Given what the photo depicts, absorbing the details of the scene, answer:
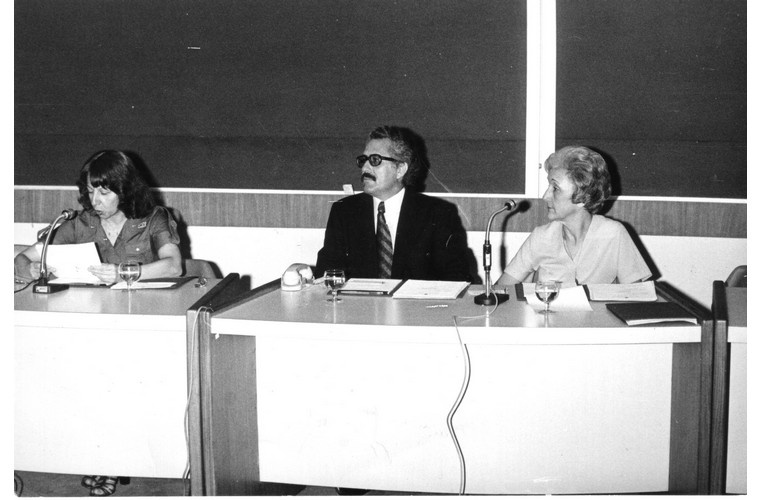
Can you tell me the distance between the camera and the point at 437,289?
8.61 ft

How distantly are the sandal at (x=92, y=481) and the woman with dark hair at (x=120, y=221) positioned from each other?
0.78 metres

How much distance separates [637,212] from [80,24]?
302 centimetres

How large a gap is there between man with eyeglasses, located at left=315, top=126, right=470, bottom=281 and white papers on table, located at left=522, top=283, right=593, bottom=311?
97cm

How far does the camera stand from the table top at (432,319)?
208cm

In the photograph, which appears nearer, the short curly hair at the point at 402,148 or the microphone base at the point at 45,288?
the microphone base at the point at 45,288

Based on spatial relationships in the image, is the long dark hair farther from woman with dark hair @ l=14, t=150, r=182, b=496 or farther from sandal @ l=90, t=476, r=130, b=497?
sandal @ l=90, t=476, r=130, b=497

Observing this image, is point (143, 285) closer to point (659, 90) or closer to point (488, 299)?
point (488, 299)

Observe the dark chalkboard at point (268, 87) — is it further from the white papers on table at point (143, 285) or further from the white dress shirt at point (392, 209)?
the white papers on table at point (143, 285)

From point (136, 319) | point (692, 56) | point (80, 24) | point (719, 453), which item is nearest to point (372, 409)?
point (136, 319)

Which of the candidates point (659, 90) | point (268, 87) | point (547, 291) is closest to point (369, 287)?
point (547, 291)

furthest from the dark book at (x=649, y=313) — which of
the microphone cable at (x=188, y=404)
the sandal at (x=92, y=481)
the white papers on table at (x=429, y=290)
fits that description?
the sandal at (x=92, y=481)

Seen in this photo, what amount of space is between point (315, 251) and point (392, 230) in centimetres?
86

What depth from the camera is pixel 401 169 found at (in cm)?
343

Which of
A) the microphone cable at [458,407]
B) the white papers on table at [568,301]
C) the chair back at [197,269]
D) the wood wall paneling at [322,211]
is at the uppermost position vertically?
the wood wall paneling at [322,211]
